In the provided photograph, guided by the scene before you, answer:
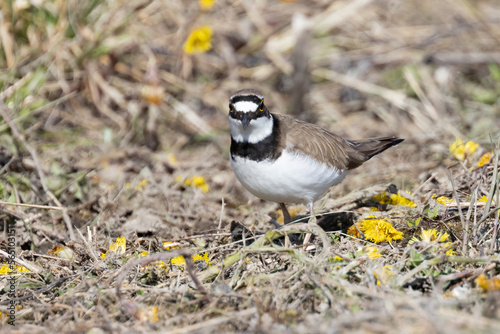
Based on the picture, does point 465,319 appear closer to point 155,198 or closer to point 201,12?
point 155,198

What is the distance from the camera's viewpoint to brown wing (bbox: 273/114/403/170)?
402 cm

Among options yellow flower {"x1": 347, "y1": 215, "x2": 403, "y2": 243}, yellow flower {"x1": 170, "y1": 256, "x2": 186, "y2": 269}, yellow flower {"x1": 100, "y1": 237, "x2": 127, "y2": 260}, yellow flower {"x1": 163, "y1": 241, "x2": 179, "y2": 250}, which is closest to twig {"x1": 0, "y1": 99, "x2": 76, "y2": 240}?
yellow flower {"x1": 100, "y1": 237, "x2": 127, "y2": 260}

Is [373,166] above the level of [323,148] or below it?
below

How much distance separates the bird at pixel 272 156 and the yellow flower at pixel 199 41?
8.11 ft

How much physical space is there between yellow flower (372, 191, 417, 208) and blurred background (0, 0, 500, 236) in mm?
620

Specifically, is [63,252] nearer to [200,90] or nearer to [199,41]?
[199,41]

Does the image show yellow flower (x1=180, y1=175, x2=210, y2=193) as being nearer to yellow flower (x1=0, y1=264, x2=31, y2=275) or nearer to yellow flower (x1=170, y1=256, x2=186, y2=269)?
yellow flower (x1=170, y1=256, x2=186, y2=269)

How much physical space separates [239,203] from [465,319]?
2.92 metres

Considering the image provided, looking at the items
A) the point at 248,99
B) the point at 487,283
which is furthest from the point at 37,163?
the point at 487,283

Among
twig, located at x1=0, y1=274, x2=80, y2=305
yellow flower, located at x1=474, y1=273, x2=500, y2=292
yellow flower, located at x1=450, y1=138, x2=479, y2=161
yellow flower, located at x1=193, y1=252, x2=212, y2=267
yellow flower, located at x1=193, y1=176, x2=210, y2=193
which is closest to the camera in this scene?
yellow flower, located at x1=474, y1=273, x2=500, y2=292

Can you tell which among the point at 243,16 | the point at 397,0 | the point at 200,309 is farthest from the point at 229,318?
the point at 397,0

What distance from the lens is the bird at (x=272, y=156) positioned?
3.83m

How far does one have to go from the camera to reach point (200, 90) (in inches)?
277

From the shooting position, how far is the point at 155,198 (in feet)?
16.1
